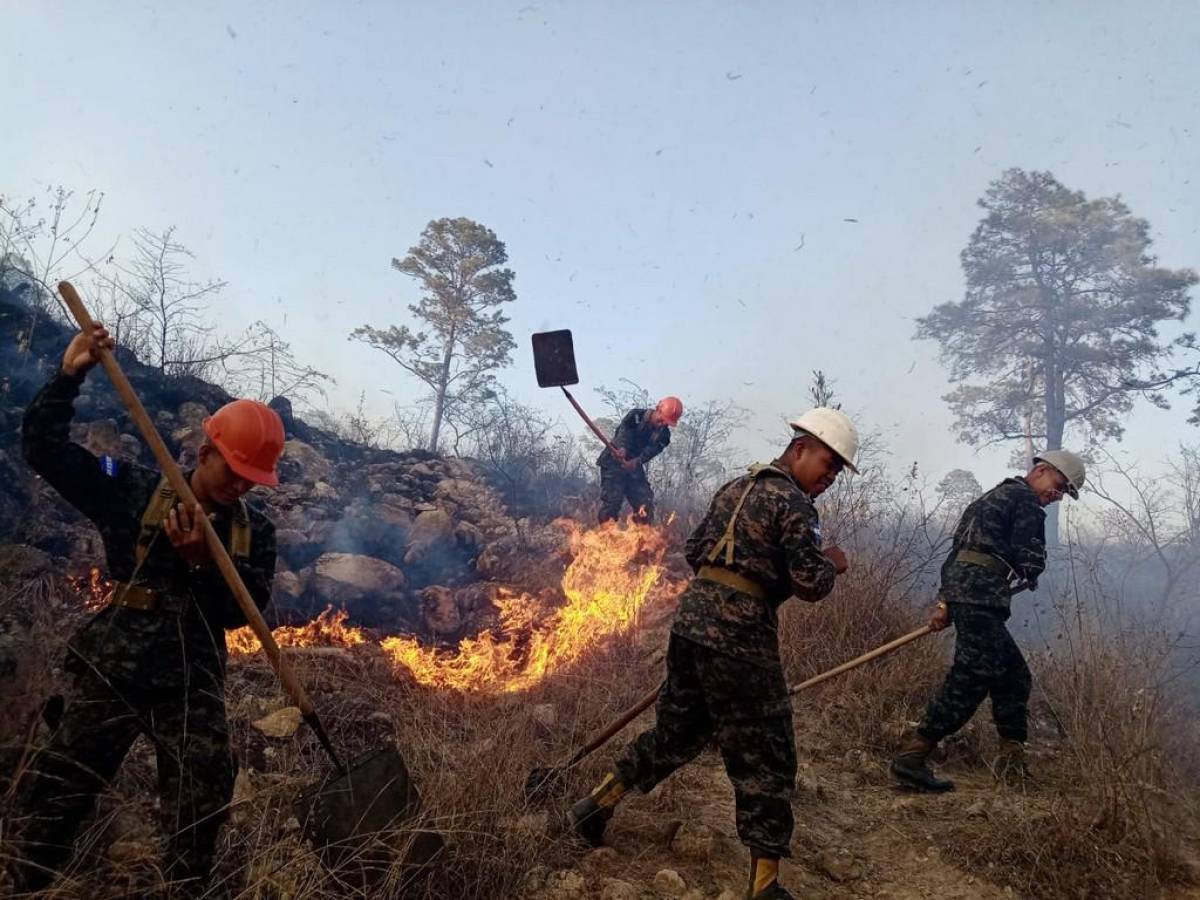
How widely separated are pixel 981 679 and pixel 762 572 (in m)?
2.46

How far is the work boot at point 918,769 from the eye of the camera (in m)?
4.43

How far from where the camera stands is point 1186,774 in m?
5.14

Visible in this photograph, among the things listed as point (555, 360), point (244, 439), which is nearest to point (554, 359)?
Result: point (555, 360)

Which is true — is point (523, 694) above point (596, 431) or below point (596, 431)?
below

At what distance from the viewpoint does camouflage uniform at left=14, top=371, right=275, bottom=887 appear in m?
2.25

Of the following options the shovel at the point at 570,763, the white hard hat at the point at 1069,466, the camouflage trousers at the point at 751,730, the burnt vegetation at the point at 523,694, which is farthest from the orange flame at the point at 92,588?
the white hard hat at the point at 1069,466

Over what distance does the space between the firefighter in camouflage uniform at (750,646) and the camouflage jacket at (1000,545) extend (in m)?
2.01

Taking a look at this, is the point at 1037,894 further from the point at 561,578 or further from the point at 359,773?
the point at 561,578

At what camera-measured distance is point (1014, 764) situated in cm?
462

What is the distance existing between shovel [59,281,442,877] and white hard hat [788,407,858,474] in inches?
93.3

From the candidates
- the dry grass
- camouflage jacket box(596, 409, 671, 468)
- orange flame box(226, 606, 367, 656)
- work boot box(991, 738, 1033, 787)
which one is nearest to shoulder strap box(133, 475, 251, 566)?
the dry grass

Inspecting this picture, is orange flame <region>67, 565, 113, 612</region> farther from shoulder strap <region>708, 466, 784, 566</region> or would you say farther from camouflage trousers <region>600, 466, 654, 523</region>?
camouflage trousers <region>600, 466, 654, 523</region>

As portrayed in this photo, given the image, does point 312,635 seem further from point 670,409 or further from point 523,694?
point 670,409

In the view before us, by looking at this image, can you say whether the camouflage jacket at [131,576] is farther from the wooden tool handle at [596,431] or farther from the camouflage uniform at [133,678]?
the wooden tool handle at [596,431]
